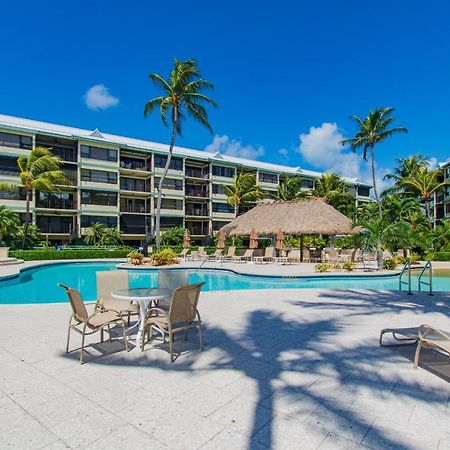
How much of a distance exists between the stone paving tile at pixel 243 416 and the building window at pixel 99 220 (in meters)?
35.1

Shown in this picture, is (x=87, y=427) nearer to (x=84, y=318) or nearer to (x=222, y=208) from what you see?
(x=84, y=318)

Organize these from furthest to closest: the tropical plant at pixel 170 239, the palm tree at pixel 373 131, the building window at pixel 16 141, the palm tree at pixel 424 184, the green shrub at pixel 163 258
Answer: the palm tree at pixel 424 184 < the tropical plant at pixel 170 239 < the building window at pixel 16 141 < the palm tree at pixel 373 131 < the green shrub at pixel 163 258

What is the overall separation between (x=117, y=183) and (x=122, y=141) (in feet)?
19.2

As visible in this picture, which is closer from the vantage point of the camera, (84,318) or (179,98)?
(84,318)

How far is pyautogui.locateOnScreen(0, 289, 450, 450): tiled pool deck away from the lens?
2877 millimetres

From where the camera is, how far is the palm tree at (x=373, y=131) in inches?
1229

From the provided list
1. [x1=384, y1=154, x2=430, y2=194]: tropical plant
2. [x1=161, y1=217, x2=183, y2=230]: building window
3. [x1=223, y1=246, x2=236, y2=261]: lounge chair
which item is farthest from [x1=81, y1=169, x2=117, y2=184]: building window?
[x1=384, y1=154, x2=430, y2=194]: tropical plant

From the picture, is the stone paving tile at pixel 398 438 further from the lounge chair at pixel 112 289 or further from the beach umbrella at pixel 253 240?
the beach umbrella at pixel 253 240

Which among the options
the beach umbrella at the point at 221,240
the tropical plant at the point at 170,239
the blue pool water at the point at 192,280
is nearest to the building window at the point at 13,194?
the tropical plant at the point at 170,239

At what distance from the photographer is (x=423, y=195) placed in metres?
38.3

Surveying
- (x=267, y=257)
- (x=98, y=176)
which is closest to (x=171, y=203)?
(x=98, y=176)

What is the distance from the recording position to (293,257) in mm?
25172

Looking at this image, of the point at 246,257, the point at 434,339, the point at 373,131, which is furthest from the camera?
the point at 373,131

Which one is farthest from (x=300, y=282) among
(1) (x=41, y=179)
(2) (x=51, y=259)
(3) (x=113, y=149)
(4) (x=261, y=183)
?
(4) (x=261, y=183)
